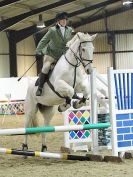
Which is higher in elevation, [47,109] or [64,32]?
[64,32]

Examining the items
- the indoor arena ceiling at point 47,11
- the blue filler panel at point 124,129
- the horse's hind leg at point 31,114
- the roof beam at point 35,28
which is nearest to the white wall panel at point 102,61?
the indoor arena ceiling at point 47,11

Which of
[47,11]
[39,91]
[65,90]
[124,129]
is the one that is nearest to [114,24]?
[47,11]

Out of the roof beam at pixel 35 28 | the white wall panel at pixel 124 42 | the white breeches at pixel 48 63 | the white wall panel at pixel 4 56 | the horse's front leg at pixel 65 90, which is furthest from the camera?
the white wall panel at pixel 124 42

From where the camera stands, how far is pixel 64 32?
A: 7398 millimetres

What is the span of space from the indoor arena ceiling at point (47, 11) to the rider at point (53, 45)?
45.8 ft

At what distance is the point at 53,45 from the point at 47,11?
19529mm

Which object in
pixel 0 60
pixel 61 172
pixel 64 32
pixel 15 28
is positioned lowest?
pixel 61 172

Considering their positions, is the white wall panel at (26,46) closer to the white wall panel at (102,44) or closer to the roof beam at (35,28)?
the roof beam at (35,28)

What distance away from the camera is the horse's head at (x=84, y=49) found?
6695 millimetres

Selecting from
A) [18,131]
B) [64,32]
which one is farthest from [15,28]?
[18,131]

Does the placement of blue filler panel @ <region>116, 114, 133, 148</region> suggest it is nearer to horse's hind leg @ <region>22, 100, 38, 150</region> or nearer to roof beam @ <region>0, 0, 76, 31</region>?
horse's hind leg @ <region>22, 100, 38, 150</region>

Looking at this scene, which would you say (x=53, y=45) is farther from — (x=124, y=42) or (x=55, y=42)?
(x=124, y=42)

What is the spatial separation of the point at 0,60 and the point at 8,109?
6.79m

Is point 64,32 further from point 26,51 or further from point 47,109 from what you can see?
point 26,51
